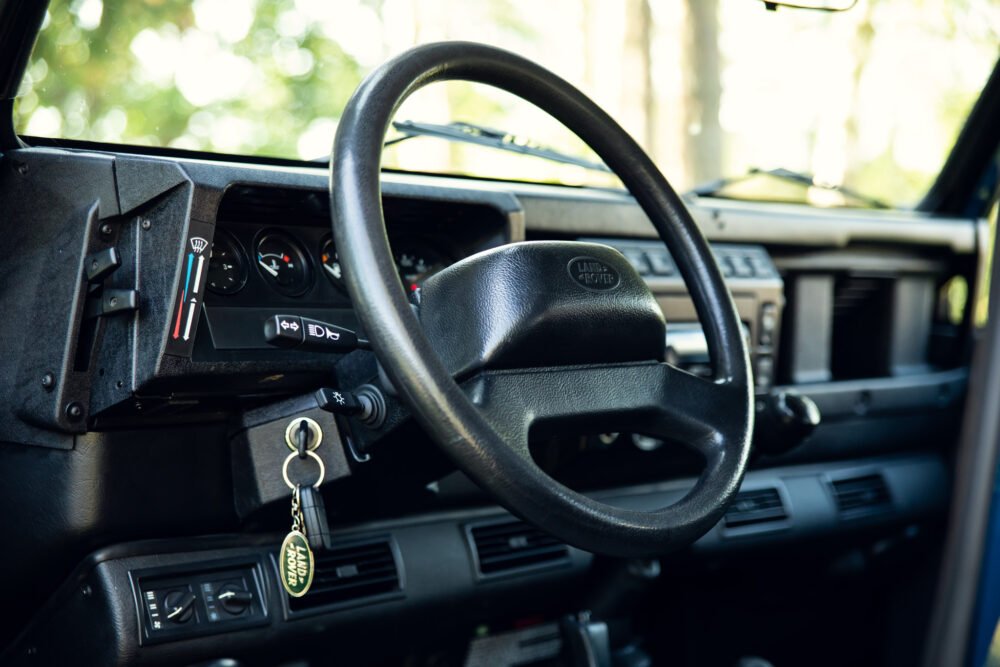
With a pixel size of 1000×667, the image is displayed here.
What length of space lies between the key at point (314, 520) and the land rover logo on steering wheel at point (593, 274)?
42 cm

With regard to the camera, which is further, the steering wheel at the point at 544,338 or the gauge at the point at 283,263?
the gauge at the point at 283,263

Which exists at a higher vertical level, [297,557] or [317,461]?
[317,461]

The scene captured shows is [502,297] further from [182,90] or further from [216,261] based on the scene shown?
[182,90]

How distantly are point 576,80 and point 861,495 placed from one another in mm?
1158

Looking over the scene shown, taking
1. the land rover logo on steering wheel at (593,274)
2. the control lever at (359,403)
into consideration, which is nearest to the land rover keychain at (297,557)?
the control lever at (359,403)

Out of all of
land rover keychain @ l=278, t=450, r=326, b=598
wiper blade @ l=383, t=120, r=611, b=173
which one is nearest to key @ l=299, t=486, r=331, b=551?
land rover keychain @ l=278, t=450, r=326, b=598

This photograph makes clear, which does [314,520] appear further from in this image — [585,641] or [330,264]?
[585,641]

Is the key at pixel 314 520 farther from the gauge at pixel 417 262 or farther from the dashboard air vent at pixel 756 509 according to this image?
the dashboard air vent at pixel 756 509

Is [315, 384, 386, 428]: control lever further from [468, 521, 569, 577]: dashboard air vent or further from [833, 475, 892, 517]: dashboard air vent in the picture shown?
[833, 475, 892, 517]: dashboard air vent

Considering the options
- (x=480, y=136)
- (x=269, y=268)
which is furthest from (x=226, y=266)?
(x=480, y=136)

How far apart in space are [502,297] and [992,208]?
1875 millimetres

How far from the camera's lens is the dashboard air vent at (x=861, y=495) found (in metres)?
2.35

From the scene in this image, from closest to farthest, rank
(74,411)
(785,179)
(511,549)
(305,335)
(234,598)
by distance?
(305,335) → (74,411) → (234,598) → (511,549) → (785,179)

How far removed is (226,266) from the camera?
1.46 m
